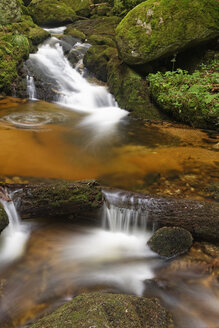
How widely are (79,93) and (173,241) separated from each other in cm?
753

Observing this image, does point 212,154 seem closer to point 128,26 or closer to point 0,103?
point 128,26

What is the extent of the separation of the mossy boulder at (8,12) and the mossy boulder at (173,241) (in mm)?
11247

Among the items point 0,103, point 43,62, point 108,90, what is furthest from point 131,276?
point 43,62

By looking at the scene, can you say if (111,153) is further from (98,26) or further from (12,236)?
(98,26)

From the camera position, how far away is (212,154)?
199 inches

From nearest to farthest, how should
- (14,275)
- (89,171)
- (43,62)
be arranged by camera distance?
(14,275)
(89,171)
(43,62)

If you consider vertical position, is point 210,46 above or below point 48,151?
above

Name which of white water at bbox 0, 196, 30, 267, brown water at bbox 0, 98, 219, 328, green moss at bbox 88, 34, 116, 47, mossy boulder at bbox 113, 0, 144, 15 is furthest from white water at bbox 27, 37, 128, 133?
mossy boulder at bbox 113, 0, 144, 15

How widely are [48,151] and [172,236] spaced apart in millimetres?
3129

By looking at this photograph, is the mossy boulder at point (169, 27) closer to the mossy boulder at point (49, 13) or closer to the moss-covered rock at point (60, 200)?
the moss-covered rock at point (60, 200)

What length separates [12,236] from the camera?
321 centimetres

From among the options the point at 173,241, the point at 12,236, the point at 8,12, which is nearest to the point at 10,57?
the point at 8,12

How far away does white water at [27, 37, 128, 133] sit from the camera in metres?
7.73

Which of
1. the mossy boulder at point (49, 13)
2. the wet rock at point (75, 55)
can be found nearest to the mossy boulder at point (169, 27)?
the wet rock at point (75, 55)
